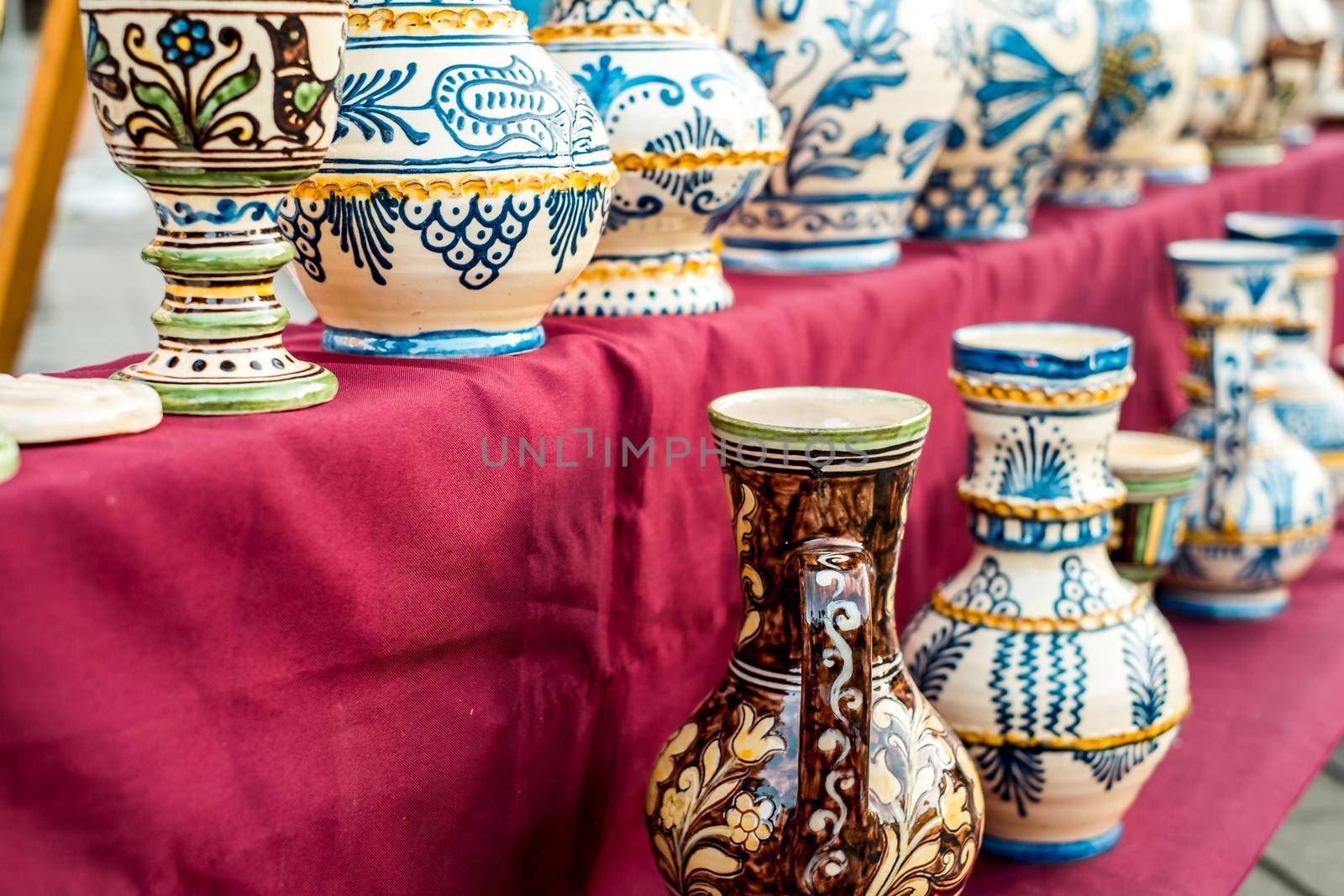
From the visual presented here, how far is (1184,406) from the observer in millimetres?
1662

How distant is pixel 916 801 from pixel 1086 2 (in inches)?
34.3

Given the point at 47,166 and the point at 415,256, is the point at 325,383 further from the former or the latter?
the point at 47,166

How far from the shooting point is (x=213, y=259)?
0.63m

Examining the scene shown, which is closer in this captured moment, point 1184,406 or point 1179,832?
point 1179,832

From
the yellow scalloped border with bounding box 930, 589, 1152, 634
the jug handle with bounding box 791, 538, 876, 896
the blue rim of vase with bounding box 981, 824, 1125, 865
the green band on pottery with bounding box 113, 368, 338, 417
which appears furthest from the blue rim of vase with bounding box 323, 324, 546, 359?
the blue rim of vase with bounding box 981, 824, 1125, 865

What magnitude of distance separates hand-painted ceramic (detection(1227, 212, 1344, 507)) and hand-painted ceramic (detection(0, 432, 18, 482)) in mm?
1290

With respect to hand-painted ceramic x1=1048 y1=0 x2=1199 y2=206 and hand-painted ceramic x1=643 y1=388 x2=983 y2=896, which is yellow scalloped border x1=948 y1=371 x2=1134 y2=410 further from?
hand-painted ceramic x1=1048 y1=0 x2=1199 y2=206

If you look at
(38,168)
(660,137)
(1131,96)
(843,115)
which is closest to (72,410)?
(660,137)

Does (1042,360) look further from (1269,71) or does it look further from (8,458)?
(1269,71)

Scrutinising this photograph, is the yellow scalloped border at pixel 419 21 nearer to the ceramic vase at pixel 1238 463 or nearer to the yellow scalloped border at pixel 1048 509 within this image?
the yellow scalloped border at pixel 1048 509

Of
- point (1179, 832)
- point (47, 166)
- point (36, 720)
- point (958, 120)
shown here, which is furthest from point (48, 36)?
point (1179, 832)

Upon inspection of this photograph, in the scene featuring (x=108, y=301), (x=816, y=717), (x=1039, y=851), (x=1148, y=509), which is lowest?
(x=108, y=301)

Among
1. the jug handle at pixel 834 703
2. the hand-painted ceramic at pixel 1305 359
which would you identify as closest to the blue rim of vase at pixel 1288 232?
the hand-painted ceramic at pixel 1305 359

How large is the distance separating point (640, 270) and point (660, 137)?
88mm
